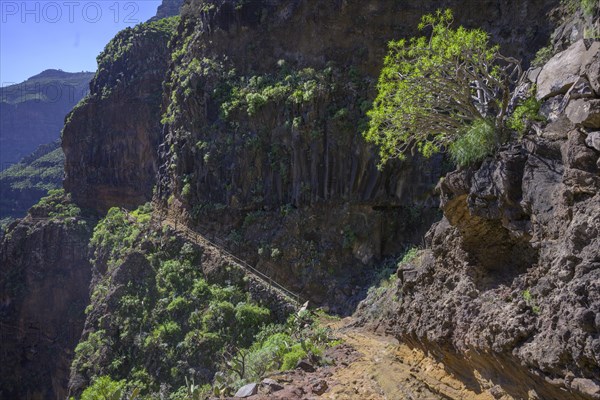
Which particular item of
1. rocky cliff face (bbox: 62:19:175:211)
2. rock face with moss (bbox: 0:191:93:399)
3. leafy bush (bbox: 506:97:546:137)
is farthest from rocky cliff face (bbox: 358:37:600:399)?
rock face with moss (bbox: 0:191:93:399)

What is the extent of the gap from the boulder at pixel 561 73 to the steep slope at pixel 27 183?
80575 mm

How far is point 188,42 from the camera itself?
32375 mm

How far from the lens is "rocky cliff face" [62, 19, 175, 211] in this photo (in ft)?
141

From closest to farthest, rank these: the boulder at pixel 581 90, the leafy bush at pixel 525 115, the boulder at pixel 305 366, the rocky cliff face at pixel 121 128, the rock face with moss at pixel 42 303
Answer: the boulder at pixel 581 90
the leafy bush at pixel 525 115
the boulder at pixel 305 366
the rock face with moss at pixel 42 303
the rocky cliff face at pixel 121 128

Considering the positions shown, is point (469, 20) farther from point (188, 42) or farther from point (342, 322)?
point (188, 42)

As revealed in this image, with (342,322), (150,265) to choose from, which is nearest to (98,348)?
(150,265)

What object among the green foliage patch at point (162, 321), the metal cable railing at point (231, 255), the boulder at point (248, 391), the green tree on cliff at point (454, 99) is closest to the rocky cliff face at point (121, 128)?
the metal cable railing at point (231, 255)

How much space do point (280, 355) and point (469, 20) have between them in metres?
15.7

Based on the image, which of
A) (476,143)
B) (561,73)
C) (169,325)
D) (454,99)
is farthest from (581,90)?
(169,325)

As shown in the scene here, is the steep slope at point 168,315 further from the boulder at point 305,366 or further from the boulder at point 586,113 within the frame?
the boulder at point 586,113

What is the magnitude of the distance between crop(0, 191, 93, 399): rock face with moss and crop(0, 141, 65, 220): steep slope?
38643 mm

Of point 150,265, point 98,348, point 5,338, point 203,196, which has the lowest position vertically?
point 5,338

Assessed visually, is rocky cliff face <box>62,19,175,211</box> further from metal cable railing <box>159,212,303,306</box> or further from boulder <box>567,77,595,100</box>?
boulder <box>567,77,595,100</box>

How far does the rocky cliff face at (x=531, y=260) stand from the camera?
513 centimetres
